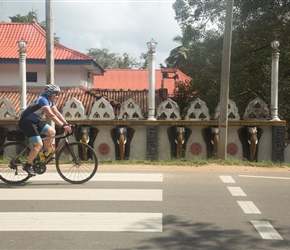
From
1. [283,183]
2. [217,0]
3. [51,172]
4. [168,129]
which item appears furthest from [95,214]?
[217,0]

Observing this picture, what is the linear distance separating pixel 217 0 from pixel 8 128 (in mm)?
12107

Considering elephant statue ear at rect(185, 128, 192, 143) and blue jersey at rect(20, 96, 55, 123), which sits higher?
blue jersey at rect(20, 96, 55, 123)

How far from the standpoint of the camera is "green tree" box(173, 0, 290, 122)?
16906 millimetres

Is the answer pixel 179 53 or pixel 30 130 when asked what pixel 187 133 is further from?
pixel 179 53

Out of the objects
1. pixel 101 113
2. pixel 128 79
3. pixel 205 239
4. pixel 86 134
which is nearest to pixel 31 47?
pixel 101 113

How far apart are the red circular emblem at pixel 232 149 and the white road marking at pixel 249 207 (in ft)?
16.5

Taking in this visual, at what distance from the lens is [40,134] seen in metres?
6.65

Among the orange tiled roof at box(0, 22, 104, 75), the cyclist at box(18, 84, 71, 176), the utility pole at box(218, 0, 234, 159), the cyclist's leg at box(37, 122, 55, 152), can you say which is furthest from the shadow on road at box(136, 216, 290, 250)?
the orange tiled roof at box(0, 22, 104, 75)

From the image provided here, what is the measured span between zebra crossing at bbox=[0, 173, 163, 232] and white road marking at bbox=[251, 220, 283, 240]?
107 centimetres

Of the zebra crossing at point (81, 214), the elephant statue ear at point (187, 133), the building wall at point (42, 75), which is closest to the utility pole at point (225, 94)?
the elephant statue ear at point (187, 133)

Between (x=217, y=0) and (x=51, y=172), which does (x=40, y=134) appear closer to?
(x=51, y=172)

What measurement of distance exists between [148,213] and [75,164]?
2.11 metres

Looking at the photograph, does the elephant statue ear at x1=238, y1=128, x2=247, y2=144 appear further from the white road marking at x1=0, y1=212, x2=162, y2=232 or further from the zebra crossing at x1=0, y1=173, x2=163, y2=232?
the white road marking at x1=0, y1=212, x2=162, y2=232

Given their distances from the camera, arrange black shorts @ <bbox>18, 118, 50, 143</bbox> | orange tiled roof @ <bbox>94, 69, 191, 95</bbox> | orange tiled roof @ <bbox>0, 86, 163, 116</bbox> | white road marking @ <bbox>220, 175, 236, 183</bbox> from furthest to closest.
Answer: orange tiled roof @ <bbox>94, 69, 191, 95</bbox>, orange tiled roof @ <bbox>0, 86, 163, 116</bbox>, white road marking @ <bbox>220, 175, 236, 183</bbox>, black shorts @ <bbox>18, 118, 50, 143</bbox>
